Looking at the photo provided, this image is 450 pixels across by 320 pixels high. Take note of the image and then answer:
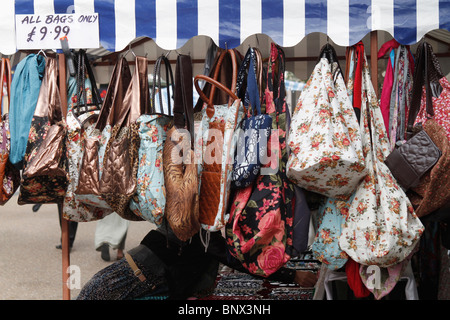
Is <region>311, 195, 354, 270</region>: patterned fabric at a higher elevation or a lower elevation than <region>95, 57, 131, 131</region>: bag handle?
lower

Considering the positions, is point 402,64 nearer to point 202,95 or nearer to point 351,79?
point 351,79

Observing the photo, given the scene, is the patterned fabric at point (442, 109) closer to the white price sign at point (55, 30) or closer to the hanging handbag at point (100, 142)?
the hanging handbag at point (100, 142)

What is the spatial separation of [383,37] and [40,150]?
2.26 metres

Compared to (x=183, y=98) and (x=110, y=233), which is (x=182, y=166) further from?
(x=110, y=233)

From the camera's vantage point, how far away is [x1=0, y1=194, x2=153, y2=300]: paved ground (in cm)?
376

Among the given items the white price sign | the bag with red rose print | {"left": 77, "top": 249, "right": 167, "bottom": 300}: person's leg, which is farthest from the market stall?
{"left": 77, "top": 249, "right": 167, "bottom": 300}: person's leg

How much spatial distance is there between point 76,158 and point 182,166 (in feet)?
1.88

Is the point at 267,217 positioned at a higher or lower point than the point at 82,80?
lower

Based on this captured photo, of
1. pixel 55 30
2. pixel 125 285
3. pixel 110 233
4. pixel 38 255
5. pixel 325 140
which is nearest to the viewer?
pixel 325 140

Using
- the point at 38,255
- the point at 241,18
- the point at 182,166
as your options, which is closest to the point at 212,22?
the point at 241,18

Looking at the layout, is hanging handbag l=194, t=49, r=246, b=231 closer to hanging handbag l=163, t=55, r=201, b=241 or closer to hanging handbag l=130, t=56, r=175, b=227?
hanging handbag l=163, t=55, r=201, b=241

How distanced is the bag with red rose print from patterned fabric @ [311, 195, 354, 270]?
0.54ft

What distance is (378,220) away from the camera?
2012mm
